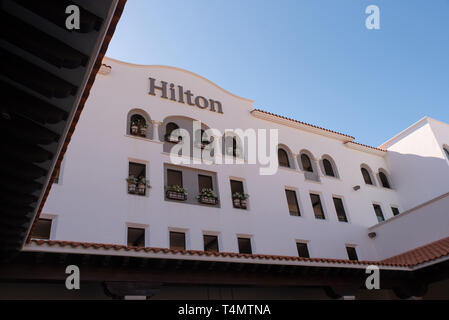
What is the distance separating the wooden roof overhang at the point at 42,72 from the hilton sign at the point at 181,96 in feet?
41.6

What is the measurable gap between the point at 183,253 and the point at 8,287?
469 centimetres

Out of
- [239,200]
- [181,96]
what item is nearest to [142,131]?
[181,96]

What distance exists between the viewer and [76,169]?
13406mm

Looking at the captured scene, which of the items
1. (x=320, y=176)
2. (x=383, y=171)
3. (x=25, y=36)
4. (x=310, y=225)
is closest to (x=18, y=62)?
(x=25, y=36)

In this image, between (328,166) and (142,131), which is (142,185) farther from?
(328,166)

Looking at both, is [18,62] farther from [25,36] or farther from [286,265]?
[286,265]

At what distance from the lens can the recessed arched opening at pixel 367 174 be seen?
22.1m

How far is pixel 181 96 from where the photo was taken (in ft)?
58.2

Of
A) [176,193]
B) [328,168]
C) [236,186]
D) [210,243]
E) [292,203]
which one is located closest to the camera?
[210,243]

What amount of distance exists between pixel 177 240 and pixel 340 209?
926 cm

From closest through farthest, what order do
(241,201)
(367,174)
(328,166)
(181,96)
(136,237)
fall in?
1. (136,237)
2. (241,201)
3. (181,96)
4. (328,166)
5. (367,174)

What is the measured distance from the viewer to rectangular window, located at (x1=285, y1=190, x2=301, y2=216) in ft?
58.6

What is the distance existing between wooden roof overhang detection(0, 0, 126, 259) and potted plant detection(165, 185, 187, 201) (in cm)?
966

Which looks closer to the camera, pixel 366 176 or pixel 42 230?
pixel 42 230
